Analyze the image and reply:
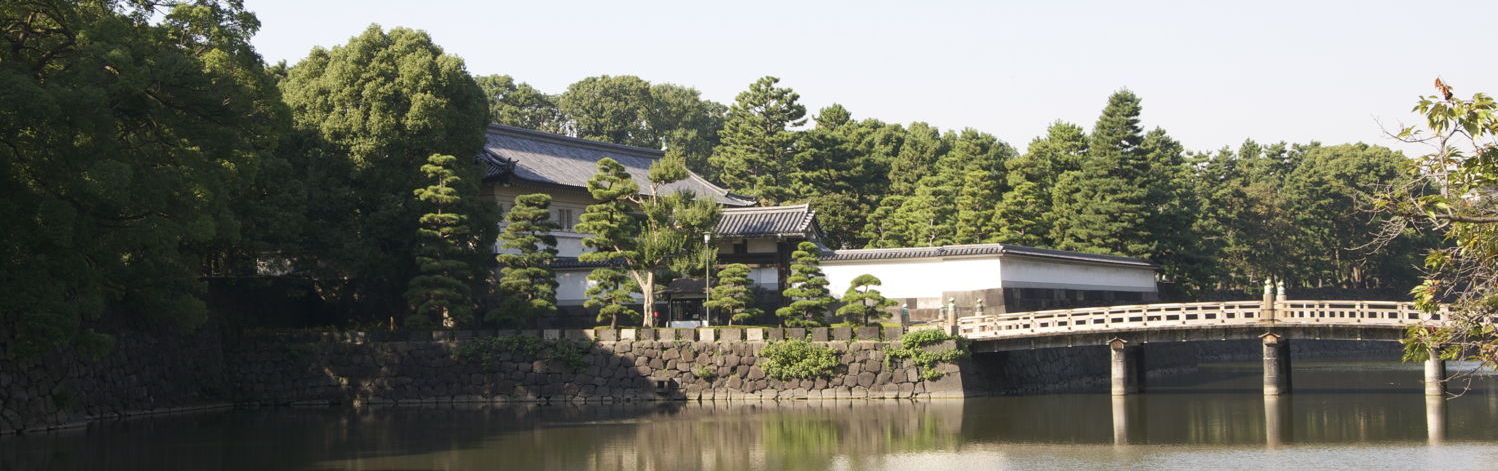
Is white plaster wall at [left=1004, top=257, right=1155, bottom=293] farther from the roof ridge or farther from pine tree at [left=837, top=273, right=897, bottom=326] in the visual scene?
the roof ridge

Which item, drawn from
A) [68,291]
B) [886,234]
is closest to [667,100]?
[886,234]

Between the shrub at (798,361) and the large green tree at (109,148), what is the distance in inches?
468

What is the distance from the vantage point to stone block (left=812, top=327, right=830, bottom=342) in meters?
33.9

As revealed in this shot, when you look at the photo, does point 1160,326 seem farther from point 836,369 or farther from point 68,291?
point 68,291

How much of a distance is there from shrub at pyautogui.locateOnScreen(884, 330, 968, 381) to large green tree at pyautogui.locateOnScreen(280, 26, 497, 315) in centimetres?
1098

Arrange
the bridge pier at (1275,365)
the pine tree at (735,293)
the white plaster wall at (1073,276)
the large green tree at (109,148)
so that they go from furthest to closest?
the white plaster wall at (1073,276), the pine tree at (735,293), the bridge pier at (1275,365), the large green tree at (109,148)

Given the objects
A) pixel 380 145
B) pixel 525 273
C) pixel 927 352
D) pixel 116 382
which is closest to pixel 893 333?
pixel 927 352

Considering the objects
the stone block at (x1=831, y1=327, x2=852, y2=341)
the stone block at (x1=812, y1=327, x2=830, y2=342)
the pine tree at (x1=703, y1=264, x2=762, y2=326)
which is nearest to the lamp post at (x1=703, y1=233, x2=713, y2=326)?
the pine tree at (x1=703, y1=264, x2=762, y2=326)

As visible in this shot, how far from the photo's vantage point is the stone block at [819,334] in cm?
3388

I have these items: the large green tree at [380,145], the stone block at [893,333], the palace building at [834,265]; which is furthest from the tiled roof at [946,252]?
the large green tree at [380,145]

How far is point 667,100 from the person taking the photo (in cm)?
8594

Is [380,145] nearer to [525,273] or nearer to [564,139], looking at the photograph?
[525,273]

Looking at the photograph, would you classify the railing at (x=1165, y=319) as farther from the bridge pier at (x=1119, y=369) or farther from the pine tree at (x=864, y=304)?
the pine tree at (x=864, y=304)

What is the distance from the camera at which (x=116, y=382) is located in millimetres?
31266
